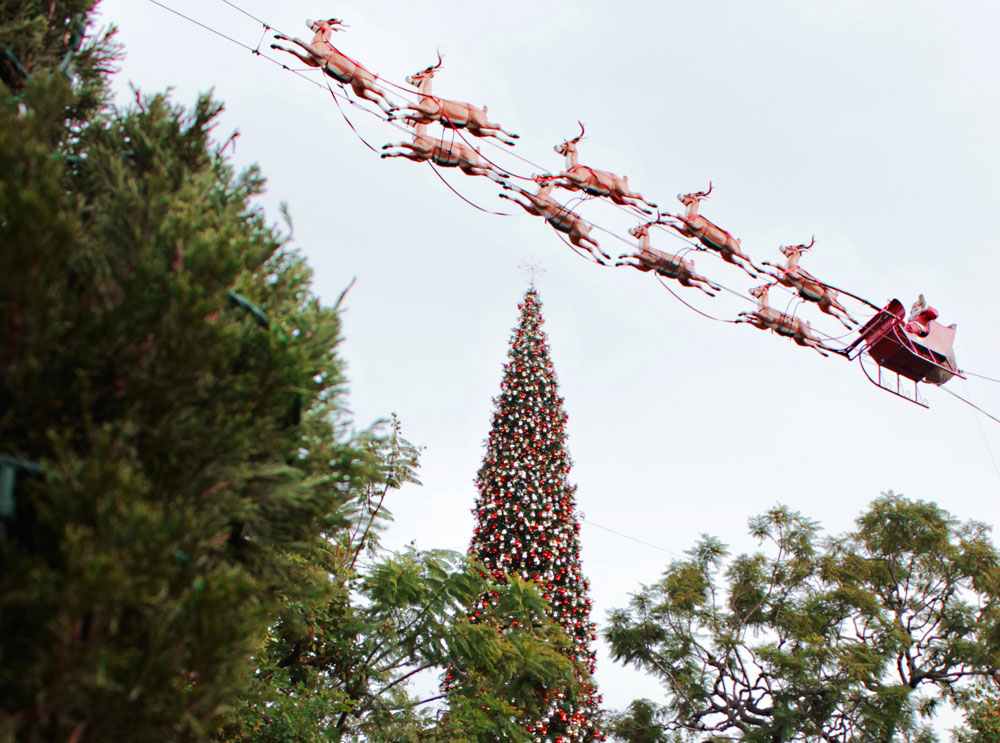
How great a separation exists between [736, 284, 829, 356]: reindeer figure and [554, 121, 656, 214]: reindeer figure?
166 centimetres

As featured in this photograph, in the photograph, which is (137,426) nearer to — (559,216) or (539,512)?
(559,216)

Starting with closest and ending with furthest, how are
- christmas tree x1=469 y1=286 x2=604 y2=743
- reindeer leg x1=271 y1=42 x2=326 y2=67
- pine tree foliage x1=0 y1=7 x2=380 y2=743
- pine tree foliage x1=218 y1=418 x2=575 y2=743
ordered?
1. pine tree foliage x1=0 y1=7 x2=380 y2=743
2. reindeer leg x1=271 y1=42 x2=326 y2=67
3. pine tree foliage x1=218 y1=418 x2=575 y2=743
4. christmas tree x1=469 y1=286 x2=604 y2=743

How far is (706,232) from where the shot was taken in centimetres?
862

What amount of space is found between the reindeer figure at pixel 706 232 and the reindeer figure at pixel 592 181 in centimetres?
47


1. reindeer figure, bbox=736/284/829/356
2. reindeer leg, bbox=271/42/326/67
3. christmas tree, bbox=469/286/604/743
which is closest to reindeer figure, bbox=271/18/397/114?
reindeer leg, bbox=271/42/326/67

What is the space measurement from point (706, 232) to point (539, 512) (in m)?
11.9

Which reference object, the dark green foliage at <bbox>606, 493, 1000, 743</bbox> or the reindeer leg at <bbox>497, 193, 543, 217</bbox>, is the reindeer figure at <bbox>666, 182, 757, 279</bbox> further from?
the dark green foliage at <bbox>606, 493, 1000, 743</bbox>

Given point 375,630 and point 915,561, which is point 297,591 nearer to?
point 375,630

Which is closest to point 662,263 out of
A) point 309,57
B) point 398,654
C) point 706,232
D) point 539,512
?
point 706,232

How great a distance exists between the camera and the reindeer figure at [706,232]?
28.1 feet

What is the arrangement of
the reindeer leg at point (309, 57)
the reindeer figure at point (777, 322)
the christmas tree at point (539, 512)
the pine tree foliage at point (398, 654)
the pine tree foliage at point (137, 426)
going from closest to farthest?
the pine tree foliage at point (137, 426)
the reindeer leg at point (309, 57)
the reindeer figure at point (777, 322)
the pine tree foliage at point (398, 654)
the christmas tree at point (539, 512)

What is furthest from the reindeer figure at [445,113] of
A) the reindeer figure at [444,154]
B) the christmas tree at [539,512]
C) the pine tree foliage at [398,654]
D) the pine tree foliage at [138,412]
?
the christmas tree at [539,512]

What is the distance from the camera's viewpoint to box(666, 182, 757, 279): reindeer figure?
337 inches

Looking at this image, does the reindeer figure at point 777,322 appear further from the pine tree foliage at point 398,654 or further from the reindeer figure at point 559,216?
the pine tree foliage at point 398,654
